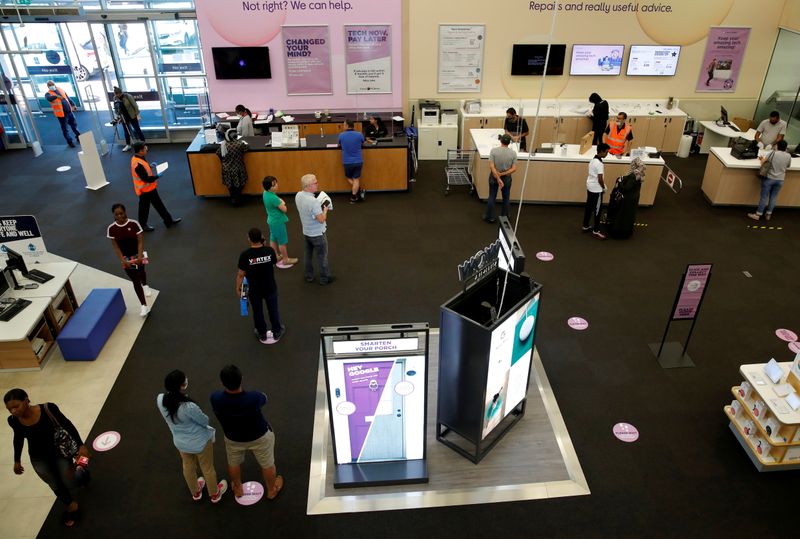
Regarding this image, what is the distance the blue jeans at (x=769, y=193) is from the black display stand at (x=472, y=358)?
656 centimetres

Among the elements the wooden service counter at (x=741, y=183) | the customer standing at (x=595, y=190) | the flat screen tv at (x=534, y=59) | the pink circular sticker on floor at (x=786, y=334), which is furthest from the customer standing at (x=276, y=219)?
the wooden service counter at (x=741, y=183)

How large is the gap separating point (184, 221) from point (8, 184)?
425cm

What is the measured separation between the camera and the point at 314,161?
10.2 metres

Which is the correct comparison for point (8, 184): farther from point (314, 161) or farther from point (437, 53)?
point (437, 53)

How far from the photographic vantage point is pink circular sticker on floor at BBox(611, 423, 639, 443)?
5.28 meters

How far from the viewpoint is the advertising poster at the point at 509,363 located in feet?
14.7

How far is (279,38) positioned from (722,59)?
9148mm

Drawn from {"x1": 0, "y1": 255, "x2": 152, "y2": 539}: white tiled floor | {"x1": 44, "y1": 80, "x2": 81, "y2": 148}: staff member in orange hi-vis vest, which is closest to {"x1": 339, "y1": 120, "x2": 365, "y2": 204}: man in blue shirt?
{"x1": 0, "y1": 255, "x2": 152, "y2": 539}: white tiled floor

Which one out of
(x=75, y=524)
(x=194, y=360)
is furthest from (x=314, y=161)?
(x=75, y=524)

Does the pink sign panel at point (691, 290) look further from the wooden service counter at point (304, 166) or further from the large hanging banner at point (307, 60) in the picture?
the large hanging banner at point (307, 60)

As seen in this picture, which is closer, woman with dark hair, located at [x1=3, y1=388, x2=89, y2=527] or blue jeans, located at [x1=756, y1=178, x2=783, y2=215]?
woman with dark hair, located at [x1=3, y1=388, x2=89, y2=527]

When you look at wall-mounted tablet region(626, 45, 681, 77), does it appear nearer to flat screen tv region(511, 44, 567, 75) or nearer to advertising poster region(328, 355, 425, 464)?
flat screen tv region(511, 44, 567, 75)

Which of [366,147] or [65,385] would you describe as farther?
[366,147]

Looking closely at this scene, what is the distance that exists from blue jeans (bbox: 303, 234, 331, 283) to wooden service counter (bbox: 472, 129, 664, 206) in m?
3.78
